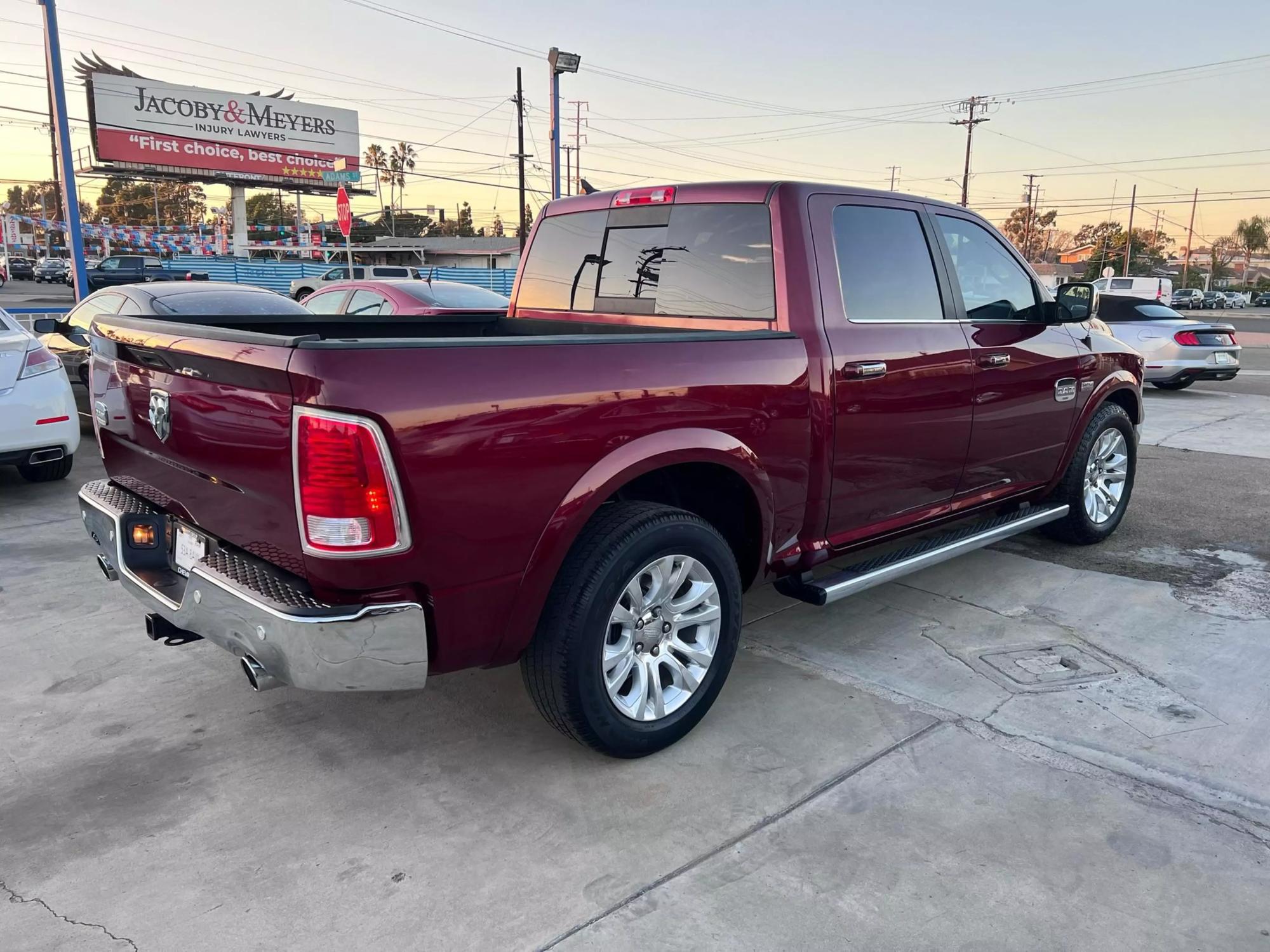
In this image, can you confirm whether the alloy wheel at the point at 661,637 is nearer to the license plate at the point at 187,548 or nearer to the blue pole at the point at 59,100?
the license plate at the point at 187,548

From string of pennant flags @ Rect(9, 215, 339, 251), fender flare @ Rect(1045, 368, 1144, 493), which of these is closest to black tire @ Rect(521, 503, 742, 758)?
fender flare @ Rect(1045, 368, 1144, 493)

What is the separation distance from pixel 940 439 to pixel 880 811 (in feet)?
5.96

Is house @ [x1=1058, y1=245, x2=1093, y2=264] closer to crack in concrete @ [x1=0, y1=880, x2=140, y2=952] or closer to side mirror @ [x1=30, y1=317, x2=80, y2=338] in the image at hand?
side mirror @ [x1=30, y1=317, x2=80, y2=338]

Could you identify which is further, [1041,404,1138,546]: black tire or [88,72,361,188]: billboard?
[88,72,361,188]: billboard

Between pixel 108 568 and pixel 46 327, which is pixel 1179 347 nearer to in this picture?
pixel 46 327

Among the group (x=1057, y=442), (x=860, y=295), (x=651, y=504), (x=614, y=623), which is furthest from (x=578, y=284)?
(x=1057, y=442)

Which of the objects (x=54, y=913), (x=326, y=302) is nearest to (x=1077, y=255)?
(x=326, y=302)

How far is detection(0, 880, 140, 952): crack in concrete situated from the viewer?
222cm

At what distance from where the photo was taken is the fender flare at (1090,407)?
5.02 m

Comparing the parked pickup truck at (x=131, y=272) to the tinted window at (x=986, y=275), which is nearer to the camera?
the tinted window at (x=986, y=275)

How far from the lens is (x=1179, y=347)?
13.3 meters

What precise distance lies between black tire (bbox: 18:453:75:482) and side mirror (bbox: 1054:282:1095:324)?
6677 mm

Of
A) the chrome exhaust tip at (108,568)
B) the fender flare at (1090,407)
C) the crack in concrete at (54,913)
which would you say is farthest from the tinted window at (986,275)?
the crack in concrete at (54,913)

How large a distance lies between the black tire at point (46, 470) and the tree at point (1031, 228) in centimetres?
11271
